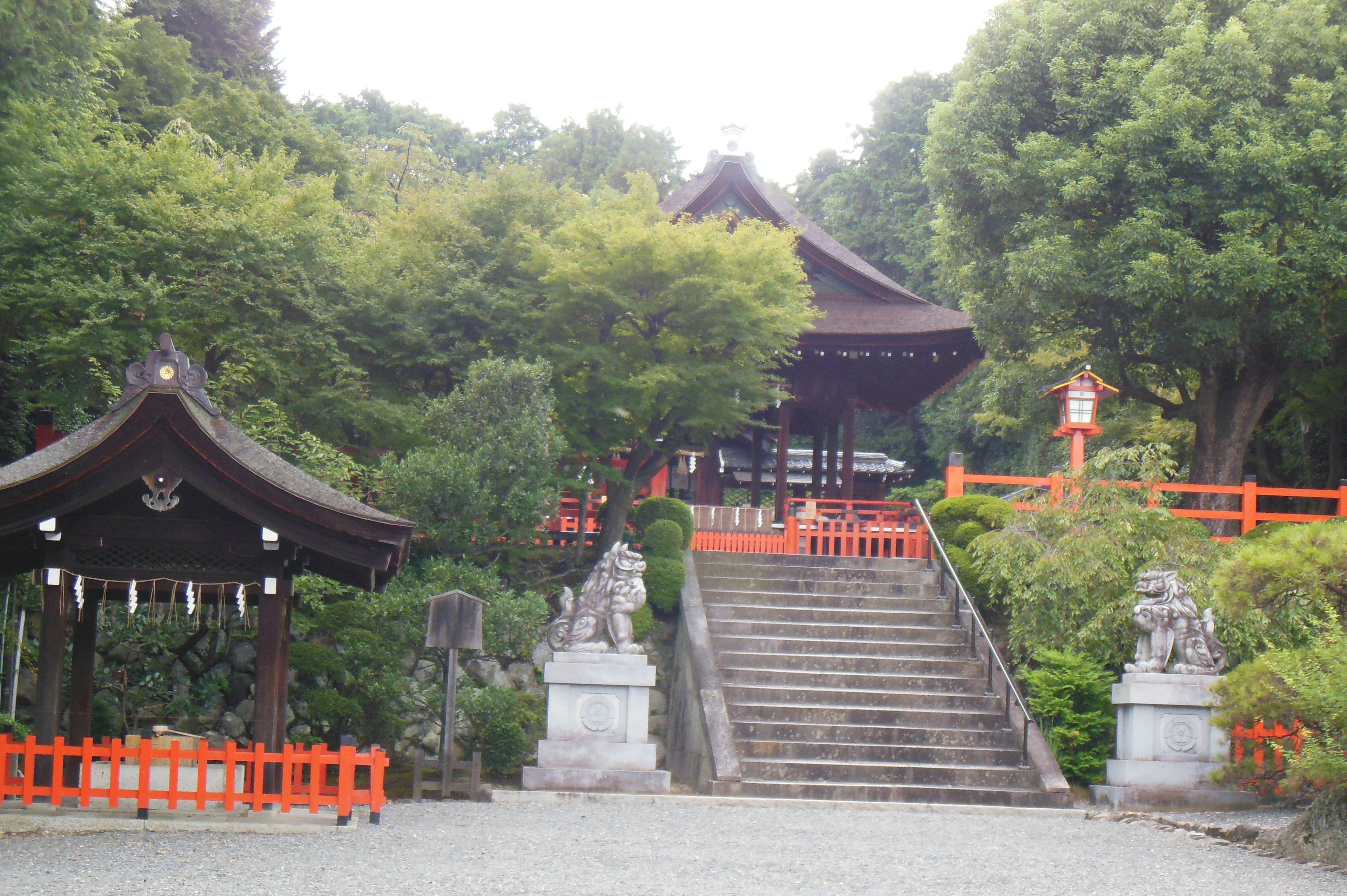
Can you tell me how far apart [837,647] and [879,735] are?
1.71m

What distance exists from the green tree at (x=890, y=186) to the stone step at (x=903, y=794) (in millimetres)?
24439

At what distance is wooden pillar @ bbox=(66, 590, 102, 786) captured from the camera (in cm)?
970

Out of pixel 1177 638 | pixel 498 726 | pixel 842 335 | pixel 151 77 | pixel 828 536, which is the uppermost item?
pixel 151 77

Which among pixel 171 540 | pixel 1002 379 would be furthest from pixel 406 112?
pixel 171 540

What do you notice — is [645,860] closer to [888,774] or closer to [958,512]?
[888,774]

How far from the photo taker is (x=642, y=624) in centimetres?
1458

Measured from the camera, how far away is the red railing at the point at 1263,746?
9766 millimetres

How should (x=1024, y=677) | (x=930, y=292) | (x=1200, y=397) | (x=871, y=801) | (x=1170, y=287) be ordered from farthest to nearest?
(x=930, y=292) → (x=1200, y=397) → (x=1170, y=287) → (x=1024, y=677) → (x=871, y=801)

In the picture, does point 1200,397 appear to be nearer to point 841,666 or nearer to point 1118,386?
point 1118,386

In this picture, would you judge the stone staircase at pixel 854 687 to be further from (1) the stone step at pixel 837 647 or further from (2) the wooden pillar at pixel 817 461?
(2) the wooden pillar at pixel 817 461

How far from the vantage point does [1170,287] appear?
16.9 meters

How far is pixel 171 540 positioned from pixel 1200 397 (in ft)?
52.6

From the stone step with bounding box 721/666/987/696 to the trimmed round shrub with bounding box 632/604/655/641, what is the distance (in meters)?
1.53

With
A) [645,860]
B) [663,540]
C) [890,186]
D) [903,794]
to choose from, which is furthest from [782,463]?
[890,186]
